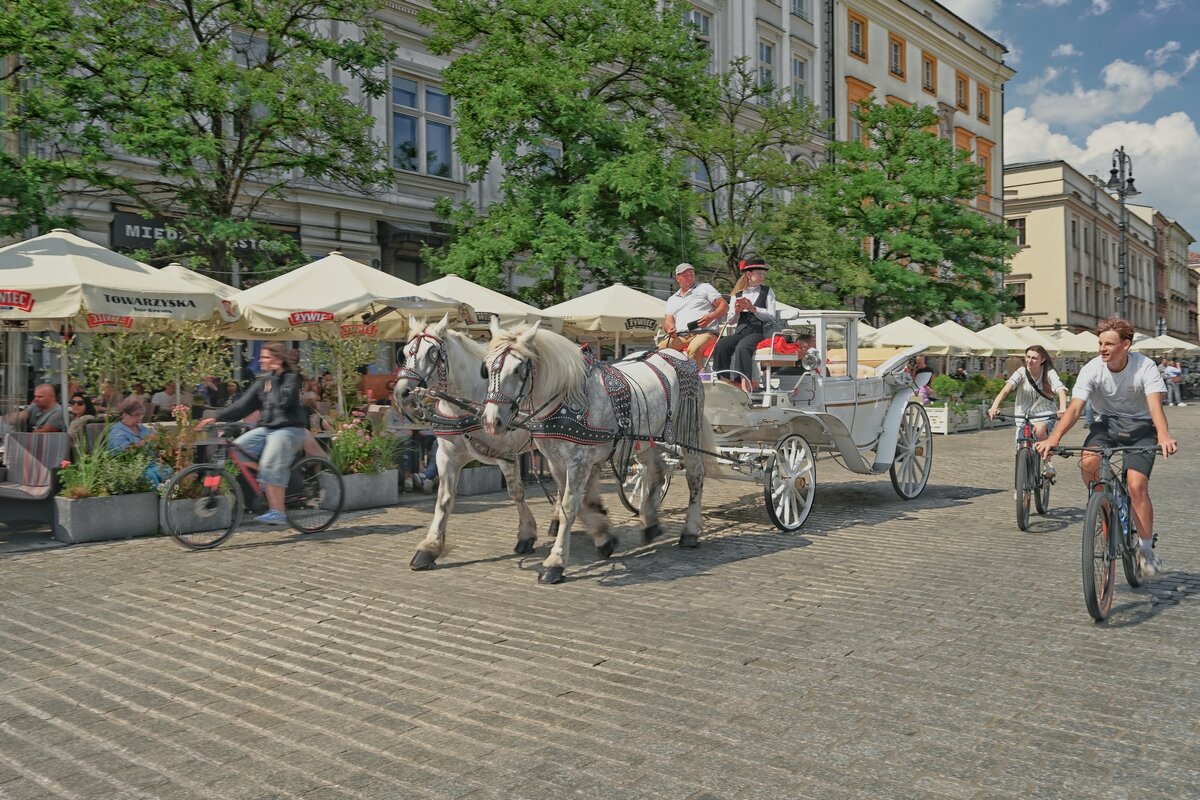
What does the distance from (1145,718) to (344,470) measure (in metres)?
8.45

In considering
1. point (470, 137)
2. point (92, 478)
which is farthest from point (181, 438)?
point (470, 137)

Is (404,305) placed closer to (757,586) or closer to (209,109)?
(209,109)

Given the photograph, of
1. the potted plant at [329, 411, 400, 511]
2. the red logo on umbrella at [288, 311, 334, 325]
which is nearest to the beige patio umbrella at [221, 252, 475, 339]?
the red logo on umbrella at [288, 311, 334, 325]

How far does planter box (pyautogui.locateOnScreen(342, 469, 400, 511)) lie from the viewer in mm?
10648

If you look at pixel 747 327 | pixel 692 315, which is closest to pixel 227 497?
pixel 692 315

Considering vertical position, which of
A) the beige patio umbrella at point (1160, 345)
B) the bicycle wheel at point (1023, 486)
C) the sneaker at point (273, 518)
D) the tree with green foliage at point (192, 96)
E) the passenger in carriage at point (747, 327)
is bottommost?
the sneaker at point (273, 518)

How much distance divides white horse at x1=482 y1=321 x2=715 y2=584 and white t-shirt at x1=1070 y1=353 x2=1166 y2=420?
3.13 m

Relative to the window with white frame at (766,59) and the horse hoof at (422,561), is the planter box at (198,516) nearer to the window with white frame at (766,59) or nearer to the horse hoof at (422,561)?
the horse hoof at (422,561)

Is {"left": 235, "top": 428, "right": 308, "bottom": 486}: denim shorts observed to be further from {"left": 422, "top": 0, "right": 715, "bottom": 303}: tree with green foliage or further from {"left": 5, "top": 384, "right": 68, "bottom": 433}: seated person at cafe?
{"left": 422, "top": 0, "right": 715, "bottom": 303}: tree with green foliage

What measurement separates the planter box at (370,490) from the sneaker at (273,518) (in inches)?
61.9

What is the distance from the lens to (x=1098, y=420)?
6297 mm

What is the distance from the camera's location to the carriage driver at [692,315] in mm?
8906

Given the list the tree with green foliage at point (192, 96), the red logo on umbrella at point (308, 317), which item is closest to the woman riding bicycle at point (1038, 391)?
the red logo on umbrella at point (308, 317)

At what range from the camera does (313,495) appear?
9.10 metres
